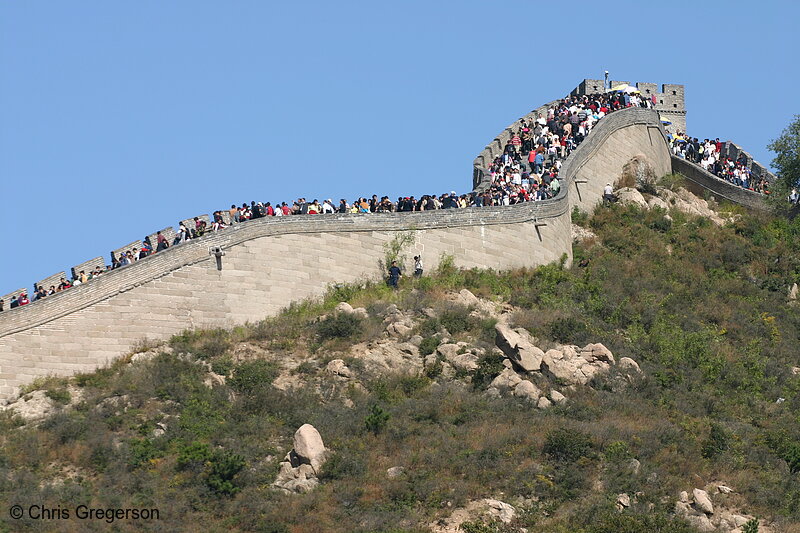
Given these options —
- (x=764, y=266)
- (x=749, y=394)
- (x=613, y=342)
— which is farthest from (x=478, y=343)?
(x=764, y=266)

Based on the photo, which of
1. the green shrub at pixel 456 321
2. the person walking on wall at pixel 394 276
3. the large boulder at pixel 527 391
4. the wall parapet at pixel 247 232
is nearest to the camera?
the large boulder at pixel 527 391

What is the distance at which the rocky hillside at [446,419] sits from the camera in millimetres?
38281

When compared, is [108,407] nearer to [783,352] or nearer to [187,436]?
[187,436]

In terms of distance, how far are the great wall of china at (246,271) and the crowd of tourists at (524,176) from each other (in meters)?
0.66

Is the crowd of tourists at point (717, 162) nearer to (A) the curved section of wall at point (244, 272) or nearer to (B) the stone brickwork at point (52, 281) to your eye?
(A) the curved section of wall at point (244, 272)

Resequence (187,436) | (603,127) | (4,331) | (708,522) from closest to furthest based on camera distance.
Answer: (708,522) < (187,436) < (4,331) < (603,127)

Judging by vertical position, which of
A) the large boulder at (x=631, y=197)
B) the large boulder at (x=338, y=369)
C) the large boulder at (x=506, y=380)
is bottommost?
the large boulder at (x=506, y=380)

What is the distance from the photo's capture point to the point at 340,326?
153 feet

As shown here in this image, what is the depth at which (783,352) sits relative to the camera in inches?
1949

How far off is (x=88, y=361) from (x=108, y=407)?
2794mm

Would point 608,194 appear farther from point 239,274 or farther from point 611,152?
point 239,274

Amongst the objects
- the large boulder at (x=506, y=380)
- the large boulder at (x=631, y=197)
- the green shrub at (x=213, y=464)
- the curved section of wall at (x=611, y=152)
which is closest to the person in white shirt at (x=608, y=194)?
the curved section of wall at (x=611, y=152)

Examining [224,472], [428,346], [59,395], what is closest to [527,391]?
[428,346]

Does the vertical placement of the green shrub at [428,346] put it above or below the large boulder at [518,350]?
above
